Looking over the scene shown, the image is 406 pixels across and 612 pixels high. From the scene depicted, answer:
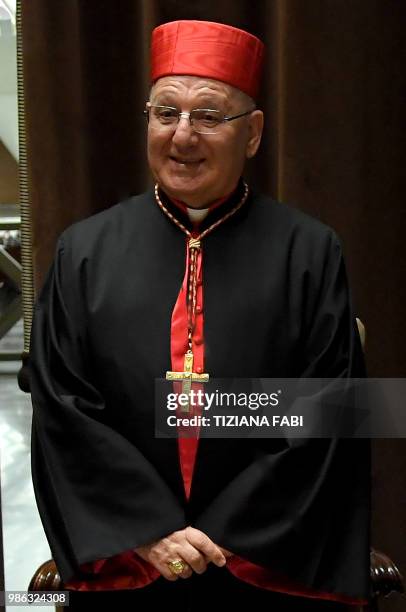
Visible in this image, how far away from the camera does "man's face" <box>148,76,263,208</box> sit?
1.31m

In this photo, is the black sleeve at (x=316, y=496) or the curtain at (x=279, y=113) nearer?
the black sleeve at (x=316, y=496)

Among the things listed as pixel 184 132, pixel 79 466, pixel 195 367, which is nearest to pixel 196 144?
pixel 184 132

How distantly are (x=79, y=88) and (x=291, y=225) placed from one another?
2.10ft

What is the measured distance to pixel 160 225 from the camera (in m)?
1.45

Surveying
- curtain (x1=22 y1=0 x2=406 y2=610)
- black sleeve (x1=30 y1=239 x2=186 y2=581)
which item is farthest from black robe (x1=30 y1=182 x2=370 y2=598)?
curtain (x1=22 y1=0 x2=406 y2=610)

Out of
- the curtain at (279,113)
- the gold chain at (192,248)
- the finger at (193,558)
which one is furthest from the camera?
the curtain at (279,113)

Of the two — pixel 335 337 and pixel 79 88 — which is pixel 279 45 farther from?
pixel 335 337

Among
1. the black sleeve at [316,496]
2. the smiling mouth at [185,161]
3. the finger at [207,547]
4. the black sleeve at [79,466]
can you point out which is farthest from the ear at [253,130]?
the finger at [207,547]

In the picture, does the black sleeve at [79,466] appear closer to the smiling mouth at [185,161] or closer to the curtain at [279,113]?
the smiling mouth at [185,161]

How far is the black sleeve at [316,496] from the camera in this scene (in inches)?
51.6

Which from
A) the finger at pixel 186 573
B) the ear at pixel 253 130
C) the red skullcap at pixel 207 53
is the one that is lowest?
the finger at pixel 186 573
